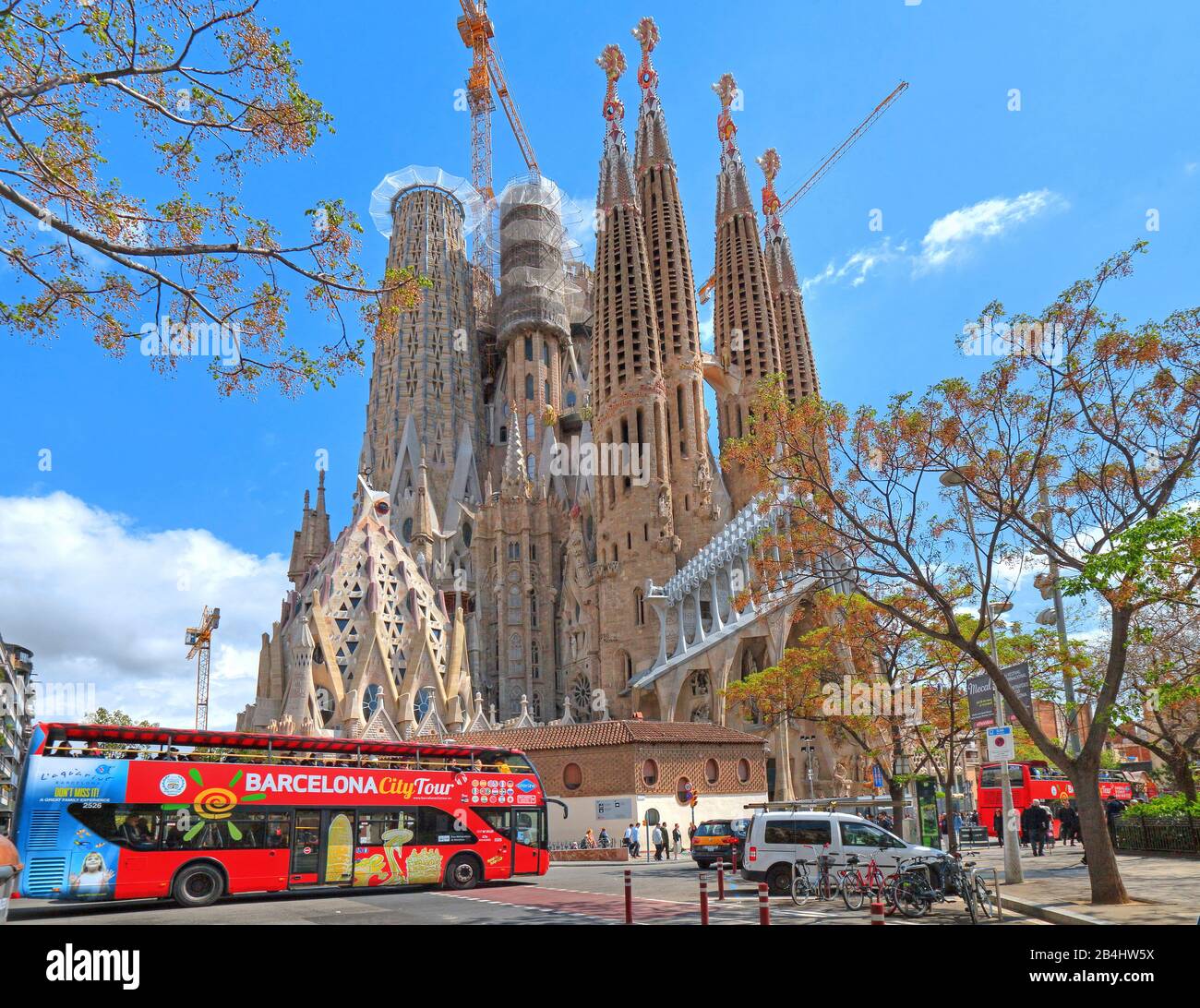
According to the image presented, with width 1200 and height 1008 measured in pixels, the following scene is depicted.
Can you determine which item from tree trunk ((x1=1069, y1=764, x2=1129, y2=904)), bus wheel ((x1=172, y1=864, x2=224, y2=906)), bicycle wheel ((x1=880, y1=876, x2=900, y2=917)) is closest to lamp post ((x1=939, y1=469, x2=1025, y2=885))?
tree trunk ((x1=1069, y1=764, x2=1129, y2=904))

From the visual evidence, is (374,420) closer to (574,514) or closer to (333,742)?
(574,514)

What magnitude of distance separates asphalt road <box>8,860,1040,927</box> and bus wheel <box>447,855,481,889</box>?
28 cm

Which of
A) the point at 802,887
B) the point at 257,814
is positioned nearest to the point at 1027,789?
the point at 802,887

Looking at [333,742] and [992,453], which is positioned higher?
[992,453]

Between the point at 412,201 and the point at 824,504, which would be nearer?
the point at 824,504

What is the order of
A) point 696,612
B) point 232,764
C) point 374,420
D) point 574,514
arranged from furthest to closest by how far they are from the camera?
point 374,420, point 574,514, point 696,612, point 232,764

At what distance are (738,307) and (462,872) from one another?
57258mm

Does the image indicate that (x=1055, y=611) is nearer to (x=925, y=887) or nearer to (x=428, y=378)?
(x=925, y=887)

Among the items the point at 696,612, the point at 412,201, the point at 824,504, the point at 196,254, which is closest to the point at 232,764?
the point at 196,254

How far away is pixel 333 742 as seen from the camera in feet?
62.9

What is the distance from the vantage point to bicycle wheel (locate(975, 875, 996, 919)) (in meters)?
13.0

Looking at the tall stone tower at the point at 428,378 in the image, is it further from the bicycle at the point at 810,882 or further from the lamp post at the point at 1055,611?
the bicycle at the point at 810,882
